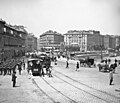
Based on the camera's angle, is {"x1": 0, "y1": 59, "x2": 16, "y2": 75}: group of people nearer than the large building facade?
Yes

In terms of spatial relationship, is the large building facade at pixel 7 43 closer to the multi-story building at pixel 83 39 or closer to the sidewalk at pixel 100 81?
the sidewalk at pixel 100 81

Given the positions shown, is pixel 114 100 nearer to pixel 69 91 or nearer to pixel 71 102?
pixel 71 102

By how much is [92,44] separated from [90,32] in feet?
28.8

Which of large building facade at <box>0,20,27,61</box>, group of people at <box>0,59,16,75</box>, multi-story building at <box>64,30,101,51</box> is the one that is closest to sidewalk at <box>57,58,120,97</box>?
group of people at <box>0,59,16,75</box>

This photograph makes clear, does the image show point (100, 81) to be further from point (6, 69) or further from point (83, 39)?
point (83, 39)

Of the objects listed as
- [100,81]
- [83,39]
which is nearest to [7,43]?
[100,81]

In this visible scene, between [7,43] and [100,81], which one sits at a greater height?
[7,43]

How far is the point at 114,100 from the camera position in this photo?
1560cm

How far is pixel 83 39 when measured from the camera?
168 m

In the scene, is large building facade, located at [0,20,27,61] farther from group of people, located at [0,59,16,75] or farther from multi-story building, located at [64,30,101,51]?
multi-story building, located at [64,30,101,51]

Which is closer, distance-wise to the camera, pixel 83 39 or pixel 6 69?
pixel 6 69

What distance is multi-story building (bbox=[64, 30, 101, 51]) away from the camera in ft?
544

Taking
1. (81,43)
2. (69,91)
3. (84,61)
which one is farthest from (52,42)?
(69,91)

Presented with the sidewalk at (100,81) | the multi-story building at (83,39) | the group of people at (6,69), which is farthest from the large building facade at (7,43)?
the multi-story building at (83,39)
